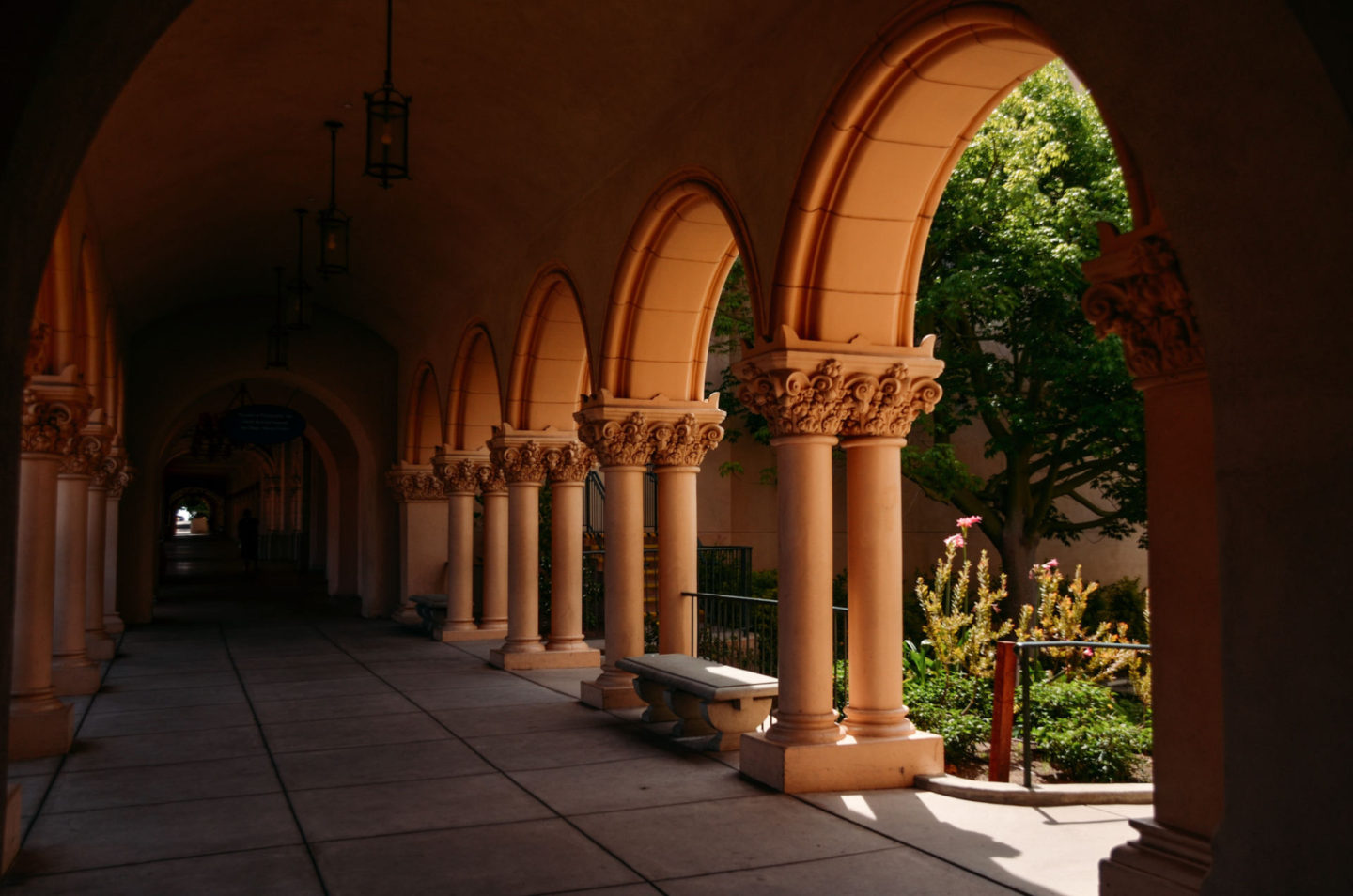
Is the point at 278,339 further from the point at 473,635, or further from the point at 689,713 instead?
the point at 689,713

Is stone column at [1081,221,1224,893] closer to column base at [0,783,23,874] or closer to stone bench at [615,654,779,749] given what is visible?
stone bench at [615,654,779,749]

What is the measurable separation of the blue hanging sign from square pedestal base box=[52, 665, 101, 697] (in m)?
8.96

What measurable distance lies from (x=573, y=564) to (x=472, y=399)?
13.9 feet

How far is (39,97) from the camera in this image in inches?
99.1

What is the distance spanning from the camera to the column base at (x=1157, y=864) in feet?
11.8

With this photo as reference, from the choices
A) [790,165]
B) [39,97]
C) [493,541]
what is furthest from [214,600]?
[39,97]

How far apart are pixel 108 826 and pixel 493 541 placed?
8407 mm

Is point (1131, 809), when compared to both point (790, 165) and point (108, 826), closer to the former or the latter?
point (790, 165)

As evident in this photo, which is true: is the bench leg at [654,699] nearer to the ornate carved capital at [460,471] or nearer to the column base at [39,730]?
the column base at [39,730]

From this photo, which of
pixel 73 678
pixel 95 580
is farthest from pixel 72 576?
pixel 95 580

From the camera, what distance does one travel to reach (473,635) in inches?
585

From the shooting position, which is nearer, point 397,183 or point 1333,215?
point 1333,215

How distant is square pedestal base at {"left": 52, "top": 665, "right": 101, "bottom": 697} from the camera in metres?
9.88

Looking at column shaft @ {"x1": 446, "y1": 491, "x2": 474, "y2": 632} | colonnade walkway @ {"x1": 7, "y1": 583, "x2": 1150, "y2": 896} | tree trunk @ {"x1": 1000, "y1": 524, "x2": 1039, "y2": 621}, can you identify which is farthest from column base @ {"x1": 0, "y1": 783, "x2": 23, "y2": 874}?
tree trunk @ {"x1": 1000, "y1": 524, "x2": 1039, "y2": 621}
